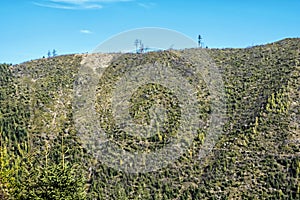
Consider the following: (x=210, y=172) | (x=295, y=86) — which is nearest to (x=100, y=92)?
(x=210, y=172)

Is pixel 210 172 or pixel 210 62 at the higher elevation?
pixel 210 62

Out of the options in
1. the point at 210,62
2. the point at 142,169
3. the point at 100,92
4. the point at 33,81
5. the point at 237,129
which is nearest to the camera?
the point at 142,169

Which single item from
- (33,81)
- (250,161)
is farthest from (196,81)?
(33,81)

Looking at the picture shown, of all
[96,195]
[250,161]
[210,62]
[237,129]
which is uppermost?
[210,62]

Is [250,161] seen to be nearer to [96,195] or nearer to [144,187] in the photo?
[144,187]

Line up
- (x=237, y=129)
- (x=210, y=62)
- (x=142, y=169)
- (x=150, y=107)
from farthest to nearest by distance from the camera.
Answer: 1. (x=210, y=62)
2. (x=150, y=107)
3. (x=237, y=129)
4. (x=142, y=169)

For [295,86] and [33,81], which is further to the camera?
[33,81]

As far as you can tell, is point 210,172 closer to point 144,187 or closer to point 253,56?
point 144,187
